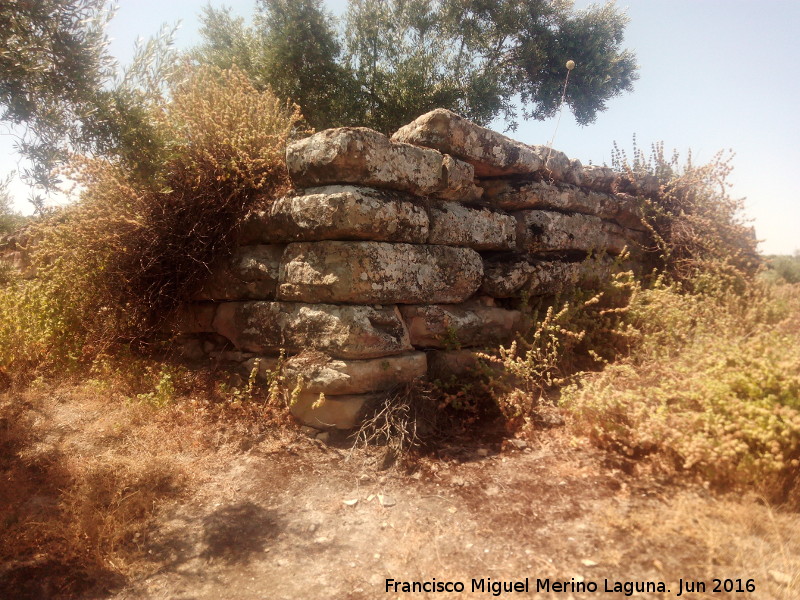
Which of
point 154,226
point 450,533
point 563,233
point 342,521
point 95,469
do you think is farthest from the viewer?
point 563,233

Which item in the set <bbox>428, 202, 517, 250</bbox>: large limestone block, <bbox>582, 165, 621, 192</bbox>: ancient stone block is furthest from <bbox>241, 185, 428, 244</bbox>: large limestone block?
<bbox>582, 165, 621, 192</bbox>: ancient stone block

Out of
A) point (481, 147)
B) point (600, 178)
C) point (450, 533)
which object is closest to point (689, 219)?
point (600, 178)

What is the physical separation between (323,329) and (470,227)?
5.80ft

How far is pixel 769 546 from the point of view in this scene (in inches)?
76.7

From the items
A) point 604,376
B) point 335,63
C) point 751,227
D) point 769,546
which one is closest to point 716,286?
point 751,227

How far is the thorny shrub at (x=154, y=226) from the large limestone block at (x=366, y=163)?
1.29ft

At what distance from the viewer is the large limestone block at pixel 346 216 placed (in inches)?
137

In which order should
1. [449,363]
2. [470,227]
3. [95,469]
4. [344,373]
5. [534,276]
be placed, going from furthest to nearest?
[534,276] < [470,227] < [449,363] < [344,373] < [95,469]

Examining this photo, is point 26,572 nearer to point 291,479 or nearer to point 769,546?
point 291,479

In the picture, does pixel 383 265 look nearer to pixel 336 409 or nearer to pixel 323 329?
pixel 323 329

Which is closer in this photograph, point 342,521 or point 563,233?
point 342,521

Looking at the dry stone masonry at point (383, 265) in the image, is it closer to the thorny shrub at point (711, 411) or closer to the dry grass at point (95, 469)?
the dry grass at point (95, 469)

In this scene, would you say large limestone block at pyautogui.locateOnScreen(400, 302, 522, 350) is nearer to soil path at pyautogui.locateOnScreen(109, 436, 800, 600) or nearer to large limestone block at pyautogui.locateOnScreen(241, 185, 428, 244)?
large limestone block at pyautogui.locateOnScreen(241, 185, 428, 244)

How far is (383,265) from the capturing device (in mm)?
3564
